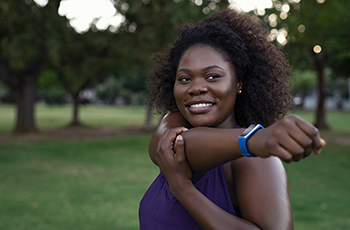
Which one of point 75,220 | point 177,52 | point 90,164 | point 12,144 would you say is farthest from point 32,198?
point 12,144

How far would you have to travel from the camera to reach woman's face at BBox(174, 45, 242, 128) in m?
1.62

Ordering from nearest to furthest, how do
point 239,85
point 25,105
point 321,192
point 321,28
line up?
point 239,85 < point 321,192 < point 321,28 < point 25,105

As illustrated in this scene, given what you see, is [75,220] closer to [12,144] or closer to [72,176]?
[72,176]

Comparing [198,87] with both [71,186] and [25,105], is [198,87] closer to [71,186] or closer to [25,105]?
[71,186]

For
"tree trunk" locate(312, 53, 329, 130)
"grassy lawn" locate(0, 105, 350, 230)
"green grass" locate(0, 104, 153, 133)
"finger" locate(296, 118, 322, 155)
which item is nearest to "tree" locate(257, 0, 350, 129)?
"tree trunk" locate(312, 53, 329, 130)

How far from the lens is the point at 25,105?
62.1 ft

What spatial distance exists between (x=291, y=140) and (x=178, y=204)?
0.67m

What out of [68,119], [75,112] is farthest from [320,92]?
[68,119]

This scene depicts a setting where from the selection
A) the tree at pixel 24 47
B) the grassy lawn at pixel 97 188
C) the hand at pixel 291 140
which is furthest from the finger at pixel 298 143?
the tree at pixel 24 47

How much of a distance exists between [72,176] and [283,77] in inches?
324

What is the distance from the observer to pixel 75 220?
5.99m

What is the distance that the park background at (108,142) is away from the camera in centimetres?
648

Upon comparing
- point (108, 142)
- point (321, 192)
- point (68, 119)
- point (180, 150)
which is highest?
point (180, 150)

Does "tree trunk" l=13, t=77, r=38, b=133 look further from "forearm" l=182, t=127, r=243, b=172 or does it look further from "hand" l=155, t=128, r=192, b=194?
"forearm" l=182, t=127, r=243, b=172
